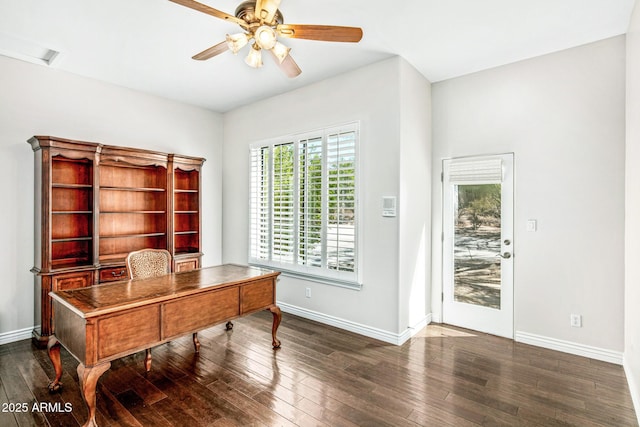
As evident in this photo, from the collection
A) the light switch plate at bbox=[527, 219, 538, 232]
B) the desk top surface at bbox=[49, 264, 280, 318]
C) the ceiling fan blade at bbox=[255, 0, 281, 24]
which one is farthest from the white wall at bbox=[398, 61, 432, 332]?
the ceiling fan blade at bbox=[255, 0, 281, 24]

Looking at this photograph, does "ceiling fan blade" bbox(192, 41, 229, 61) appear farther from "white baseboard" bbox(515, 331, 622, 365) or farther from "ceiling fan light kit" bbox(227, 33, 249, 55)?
"white baseboard" bbox(515, 331, 622, 365)

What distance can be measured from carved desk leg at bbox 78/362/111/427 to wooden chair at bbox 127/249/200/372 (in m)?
1.16

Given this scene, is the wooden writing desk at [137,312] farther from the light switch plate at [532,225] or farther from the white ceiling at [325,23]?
the light switch plate at [532,225]

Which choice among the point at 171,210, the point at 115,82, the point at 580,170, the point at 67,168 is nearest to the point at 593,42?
the point at 580,170

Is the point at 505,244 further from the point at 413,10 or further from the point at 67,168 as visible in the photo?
the point at 67,168

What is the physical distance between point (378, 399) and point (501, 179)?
104 inches

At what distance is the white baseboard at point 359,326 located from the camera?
3.43 metres

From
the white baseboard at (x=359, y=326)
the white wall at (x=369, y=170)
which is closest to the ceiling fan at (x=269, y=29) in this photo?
the white wall at (x=369, y=170)

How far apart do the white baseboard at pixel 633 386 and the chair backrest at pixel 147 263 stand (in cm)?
406

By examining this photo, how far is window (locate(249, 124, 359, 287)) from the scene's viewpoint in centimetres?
377

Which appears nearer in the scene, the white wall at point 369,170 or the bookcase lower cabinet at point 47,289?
the bookcase lower cabinet at point 47,289

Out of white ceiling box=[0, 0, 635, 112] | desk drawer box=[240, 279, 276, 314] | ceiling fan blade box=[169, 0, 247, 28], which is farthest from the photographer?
desk drawer box=[240, 279, 276, 314]

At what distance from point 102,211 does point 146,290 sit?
81.2 inches

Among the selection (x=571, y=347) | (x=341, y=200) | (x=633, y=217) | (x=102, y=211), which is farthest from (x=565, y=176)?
(x=102, y=211)
